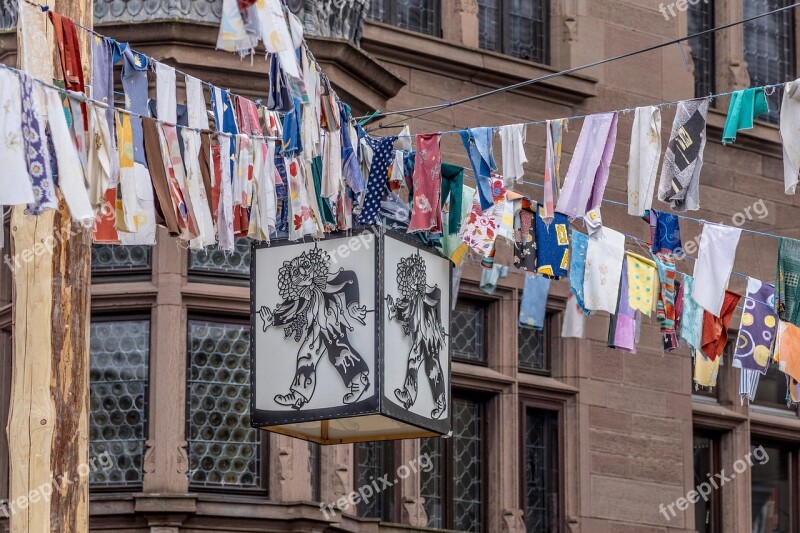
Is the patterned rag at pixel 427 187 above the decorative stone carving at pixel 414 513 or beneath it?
above

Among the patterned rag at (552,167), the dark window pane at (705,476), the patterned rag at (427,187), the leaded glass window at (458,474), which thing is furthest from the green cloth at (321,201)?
the dark window pane at (705,476)

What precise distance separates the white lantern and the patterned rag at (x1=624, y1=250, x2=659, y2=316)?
241cm

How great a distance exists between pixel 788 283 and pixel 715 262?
0.71 metres

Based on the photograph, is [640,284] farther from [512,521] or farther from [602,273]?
[512,521]

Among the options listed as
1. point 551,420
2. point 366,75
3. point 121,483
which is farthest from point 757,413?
point 121,483

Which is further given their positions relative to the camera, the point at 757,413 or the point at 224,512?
the point at 757,413

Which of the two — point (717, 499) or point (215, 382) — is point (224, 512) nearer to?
point (215, 382)

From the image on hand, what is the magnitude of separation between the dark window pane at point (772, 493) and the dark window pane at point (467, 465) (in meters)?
3.77

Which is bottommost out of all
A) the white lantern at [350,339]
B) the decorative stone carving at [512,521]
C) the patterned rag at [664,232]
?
the decorative stone carving at [512,521]

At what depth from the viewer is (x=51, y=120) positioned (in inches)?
461

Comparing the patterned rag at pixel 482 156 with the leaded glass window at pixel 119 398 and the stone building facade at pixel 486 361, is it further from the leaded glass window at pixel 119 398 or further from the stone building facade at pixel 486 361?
the leaded glass window at pixel 119 398

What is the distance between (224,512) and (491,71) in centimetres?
559

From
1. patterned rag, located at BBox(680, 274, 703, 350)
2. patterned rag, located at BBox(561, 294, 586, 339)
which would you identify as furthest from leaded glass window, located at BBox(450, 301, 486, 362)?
patterned rag, located at BBox(680, 274, 703, 350)

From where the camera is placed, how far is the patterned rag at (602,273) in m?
16.3
